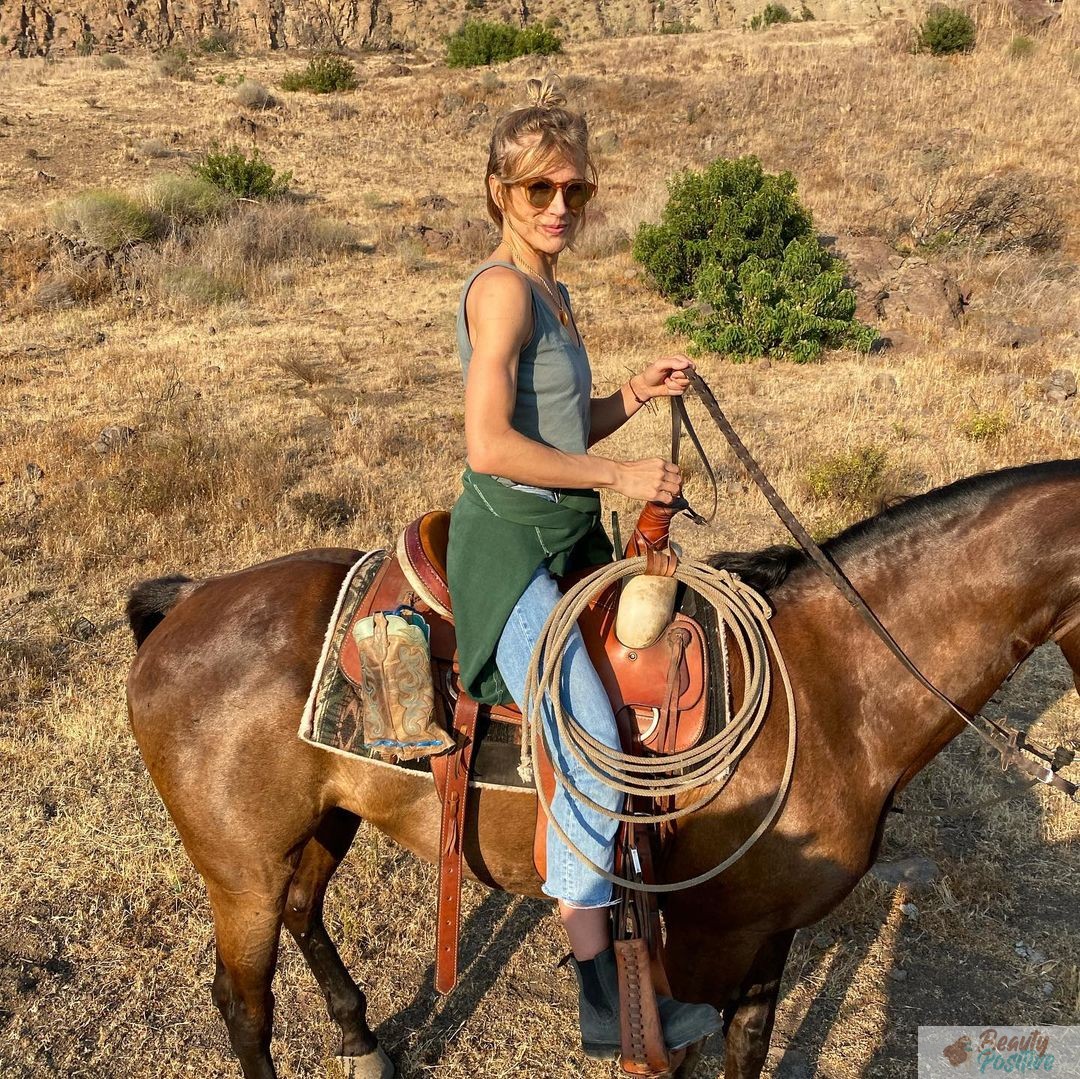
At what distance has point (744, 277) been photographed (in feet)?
36.3

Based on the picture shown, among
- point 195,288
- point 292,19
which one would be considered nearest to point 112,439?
point 195,288

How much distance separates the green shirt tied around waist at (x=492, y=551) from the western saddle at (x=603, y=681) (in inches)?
5.5

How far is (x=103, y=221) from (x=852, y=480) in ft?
40.4

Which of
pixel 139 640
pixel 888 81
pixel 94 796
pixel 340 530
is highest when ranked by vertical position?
pixel 888 81

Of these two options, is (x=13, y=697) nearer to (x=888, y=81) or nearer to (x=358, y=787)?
(x=358, y=787)

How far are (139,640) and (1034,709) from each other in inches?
188

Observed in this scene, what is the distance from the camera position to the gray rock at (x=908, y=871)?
381cm

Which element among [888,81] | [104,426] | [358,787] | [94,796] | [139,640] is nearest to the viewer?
[358,787]

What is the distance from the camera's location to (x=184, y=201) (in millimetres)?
14984

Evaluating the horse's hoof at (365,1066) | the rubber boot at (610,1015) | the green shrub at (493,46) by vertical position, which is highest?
the green shrub at (493,46)

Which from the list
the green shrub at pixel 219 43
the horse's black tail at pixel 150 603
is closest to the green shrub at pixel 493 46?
the green shrub at pixel 219 43

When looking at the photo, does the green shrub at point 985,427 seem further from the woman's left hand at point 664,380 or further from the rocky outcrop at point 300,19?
the rocky outcrop at point 300,19

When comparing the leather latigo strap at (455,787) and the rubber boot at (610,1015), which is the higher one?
the leather latigo strap at (455,787)

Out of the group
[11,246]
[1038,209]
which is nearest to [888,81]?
[1038,209]
